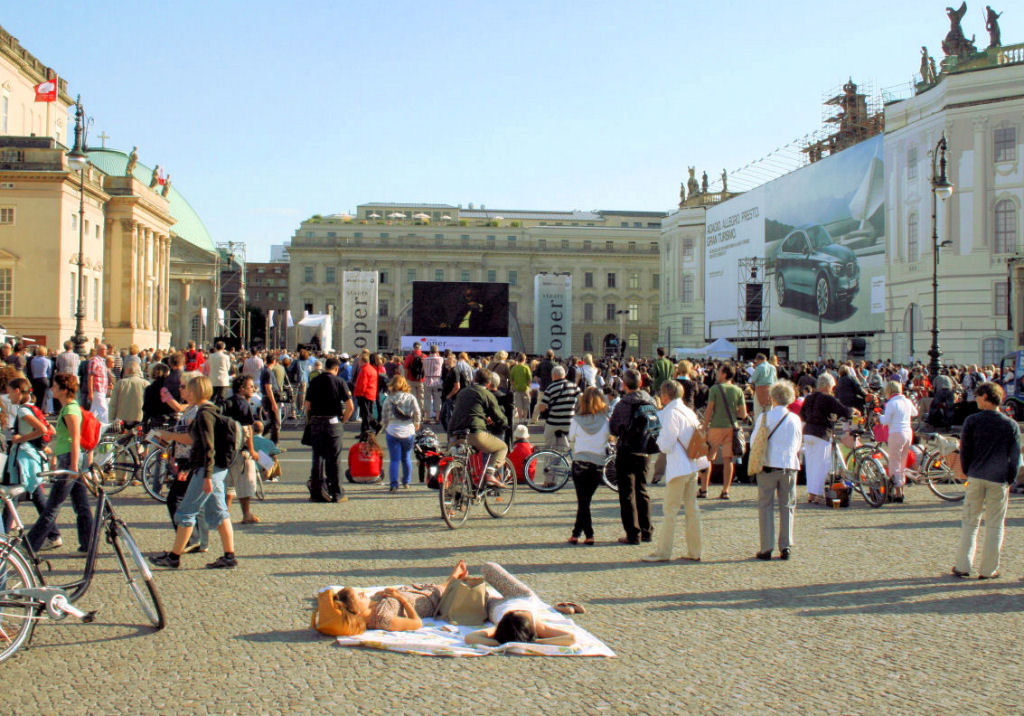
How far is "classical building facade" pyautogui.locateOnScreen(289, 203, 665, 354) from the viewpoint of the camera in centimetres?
9475

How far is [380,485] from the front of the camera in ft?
42.6

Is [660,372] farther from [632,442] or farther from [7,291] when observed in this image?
[7,291]

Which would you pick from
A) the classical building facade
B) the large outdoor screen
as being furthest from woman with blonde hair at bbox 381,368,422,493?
the classical building facade

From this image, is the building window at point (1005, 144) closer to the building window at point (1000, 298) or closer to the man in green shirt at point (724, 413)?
the building window at point (1000, 298)

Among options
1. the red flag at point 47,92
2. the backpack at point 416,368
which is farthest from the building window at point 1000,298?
the red flag at point 47,92

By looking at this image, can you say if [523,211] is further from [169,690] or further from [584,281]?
[169,690]

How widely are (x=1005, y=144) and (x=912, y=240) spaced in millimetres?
5091

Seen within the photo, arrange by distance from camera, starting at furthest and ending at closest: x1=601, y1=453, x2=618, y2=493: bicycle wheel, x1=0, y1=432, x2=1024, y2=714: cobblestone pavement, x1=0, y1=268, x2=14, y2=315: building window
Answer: x1=0, y1=268, x2=14, y2=315: building window
x1=601, y1=453, x2=618, y2=493: bicycle wheel
x1=0, y1=432, x2=1024, y2=714: cobblestone pavement

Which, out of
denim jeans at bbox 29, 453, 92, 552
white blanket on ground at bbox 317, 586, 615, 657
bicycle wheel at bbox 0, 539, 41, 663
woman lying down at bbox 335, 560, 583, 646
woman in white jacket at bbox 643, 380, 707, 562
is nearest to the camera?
bicycle wheel at bbox 0, 539, 41, 663

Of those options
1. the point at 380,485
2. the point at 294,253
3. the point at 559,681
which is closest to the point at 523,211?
the point at 294,253

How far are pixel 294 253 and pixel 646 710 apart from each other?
93.2m

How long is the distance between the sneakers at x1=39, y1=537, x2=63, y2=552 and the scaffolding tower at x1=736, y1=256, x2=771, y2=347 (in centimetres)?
4004

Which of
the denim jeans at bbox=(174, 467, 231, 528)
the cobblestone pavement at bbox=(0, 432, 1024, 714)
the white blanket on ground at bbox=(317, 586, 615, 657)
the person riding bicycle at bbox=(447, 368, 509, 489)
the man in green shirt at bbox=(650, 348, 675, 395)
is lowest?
the cobblestone pavement at bbox=(0, 432, 1024, 714)

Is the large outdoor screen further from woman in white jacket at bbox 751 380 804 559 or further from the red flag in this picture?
woman in white jacket at bbox 751 380 804 559
